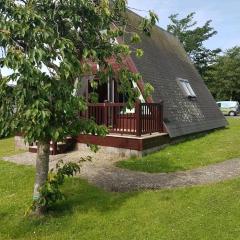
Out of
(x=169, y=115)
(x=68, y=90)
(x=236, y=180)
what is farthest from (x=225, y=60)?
(x=68, y=90)

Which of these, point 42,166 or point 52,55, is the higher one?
point 52,55

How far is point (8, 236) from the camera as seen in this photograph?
6.29m

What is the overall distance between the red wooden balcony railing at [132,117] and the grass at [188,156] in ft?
3.21

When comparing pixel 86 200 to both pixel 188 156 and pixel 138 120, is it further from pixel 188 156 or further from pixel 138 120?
pixel 188 156

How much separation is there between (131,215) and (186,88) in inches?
502

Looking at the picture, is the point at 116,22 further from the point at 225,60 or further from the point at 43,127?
the point at 225,60

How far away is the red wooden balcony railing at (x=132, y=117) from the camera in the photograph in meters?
13.0

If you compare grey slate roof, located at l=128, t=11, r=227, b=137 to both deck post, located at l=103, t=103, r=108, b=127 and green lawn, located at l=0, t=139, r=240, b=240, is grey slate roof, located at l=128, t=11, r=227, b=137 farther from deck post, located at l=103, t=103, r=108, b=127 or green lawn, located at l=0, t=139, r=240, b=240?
green lawn, located at l=0, t=139, r=240, b=240

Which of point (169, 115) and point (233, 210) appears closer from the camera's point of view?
point (233, 210)

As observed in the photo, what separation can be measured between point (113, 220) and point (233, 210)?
2220 mm

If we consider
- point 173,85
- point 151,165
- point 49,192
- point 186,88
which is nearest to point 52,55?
point 49,192

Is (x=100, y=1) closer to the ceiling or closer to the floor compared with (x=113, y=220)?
closer to the ceiling

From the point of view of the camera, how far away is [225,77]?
56344 millimetres

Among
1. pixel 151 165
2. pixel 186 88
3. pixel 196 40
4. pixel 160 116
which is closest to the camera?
pixel 151 165
